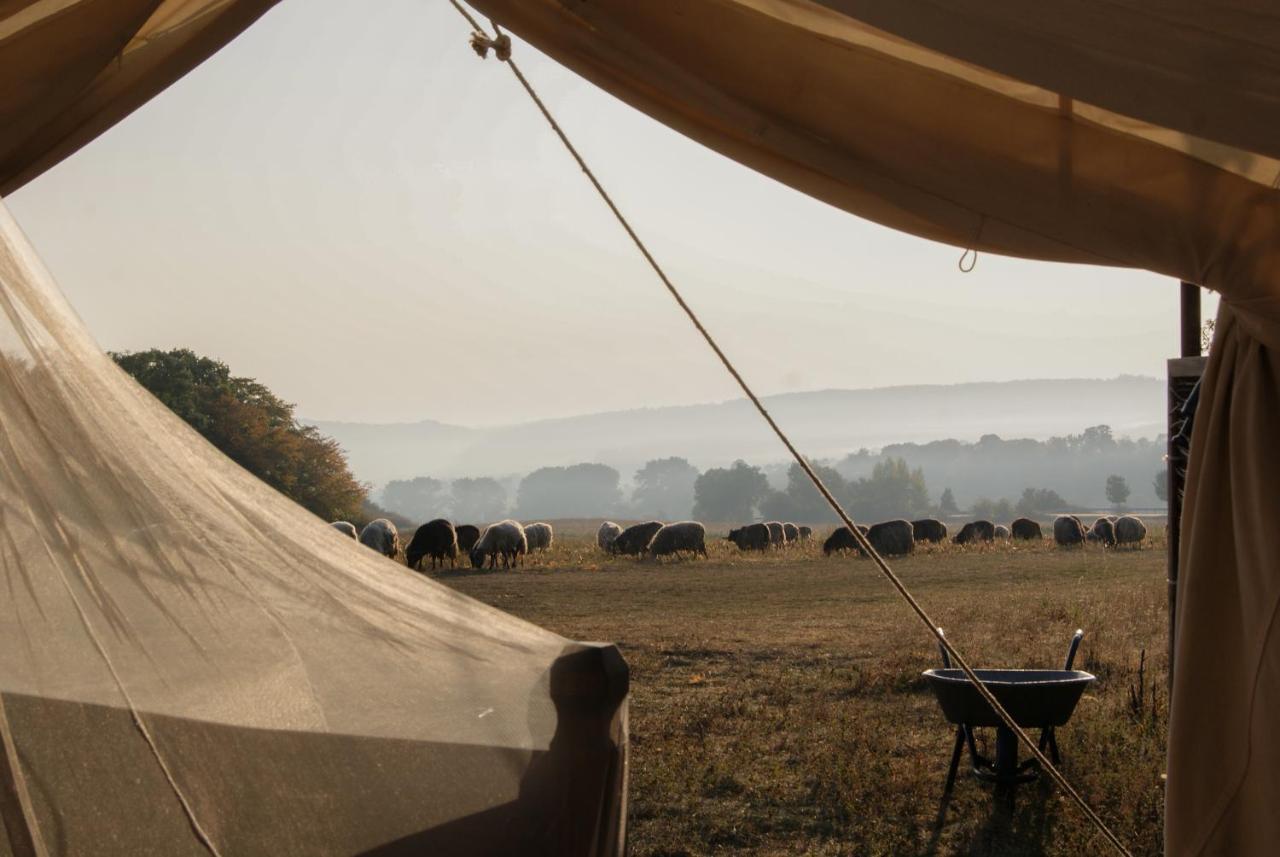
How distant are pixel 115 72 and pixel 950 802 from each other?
3891 mm

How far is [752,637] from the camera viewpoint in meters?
10.2

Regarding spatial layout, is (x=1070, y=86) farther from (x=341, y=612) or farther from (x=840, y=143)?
(x=341, y=612)

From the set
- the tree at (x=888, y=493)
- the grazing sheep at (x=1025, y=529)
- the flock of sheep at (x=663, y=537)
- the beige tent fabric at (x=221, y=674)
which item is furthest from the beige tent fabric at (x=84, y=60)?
the tree at (x=888, y=493)

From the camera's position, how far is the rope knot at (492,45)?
304 centimetres

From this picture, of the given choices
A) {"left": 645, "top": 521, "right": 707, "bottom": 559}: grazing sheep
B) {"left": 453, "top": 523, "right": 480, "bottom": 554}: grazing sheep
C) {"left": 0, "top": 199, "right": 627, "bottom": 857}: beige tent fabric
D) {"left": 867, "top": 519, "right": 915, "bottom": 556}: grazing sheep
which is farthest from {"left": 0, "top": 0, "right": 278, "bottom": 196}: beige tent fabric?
{"left": 867, "top": 519, "right": 915, "bottom": 556}: grazing sheep

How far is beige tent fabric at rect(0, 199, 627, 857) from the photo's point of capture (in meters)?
2.17

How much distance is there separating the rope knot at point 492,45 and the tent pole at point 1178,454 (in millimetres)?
2283

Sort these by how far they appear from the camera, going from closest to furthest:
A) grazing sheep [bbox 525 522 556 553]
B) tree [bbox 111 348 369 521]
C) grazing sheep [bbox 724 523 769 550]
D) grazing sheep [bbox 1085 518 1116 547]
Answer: grazing sheep [bbox 724 523 769 550]
grazing sheep [bbox 525 522 556 553]
grazing sheep [bbox 1085 518 1116 547]
tree [bbox 111 348 369 521]

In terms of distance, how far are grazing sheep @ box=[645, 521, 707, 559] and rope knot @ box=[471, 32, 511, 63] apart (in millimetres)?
21921

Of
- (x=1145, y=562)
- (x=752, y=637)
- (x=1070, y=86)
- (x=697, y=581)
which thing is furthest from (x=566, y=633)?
(x=1145, y=562)

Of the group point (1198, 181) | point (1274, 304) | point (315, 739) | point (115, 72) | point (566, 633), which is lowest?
point (566, 633)

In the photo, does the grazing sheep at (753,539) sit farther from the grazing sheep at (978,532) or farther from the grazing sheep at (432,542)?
the grazing sheep at (432,542)

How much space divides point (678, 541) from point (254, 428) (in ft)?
73.7

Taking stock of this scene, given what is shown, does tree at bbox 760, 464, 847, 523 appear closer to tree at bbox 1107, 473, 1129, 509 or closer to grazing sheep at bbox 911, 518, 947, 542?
tree at bbox 1107, 473, 1129, 509
